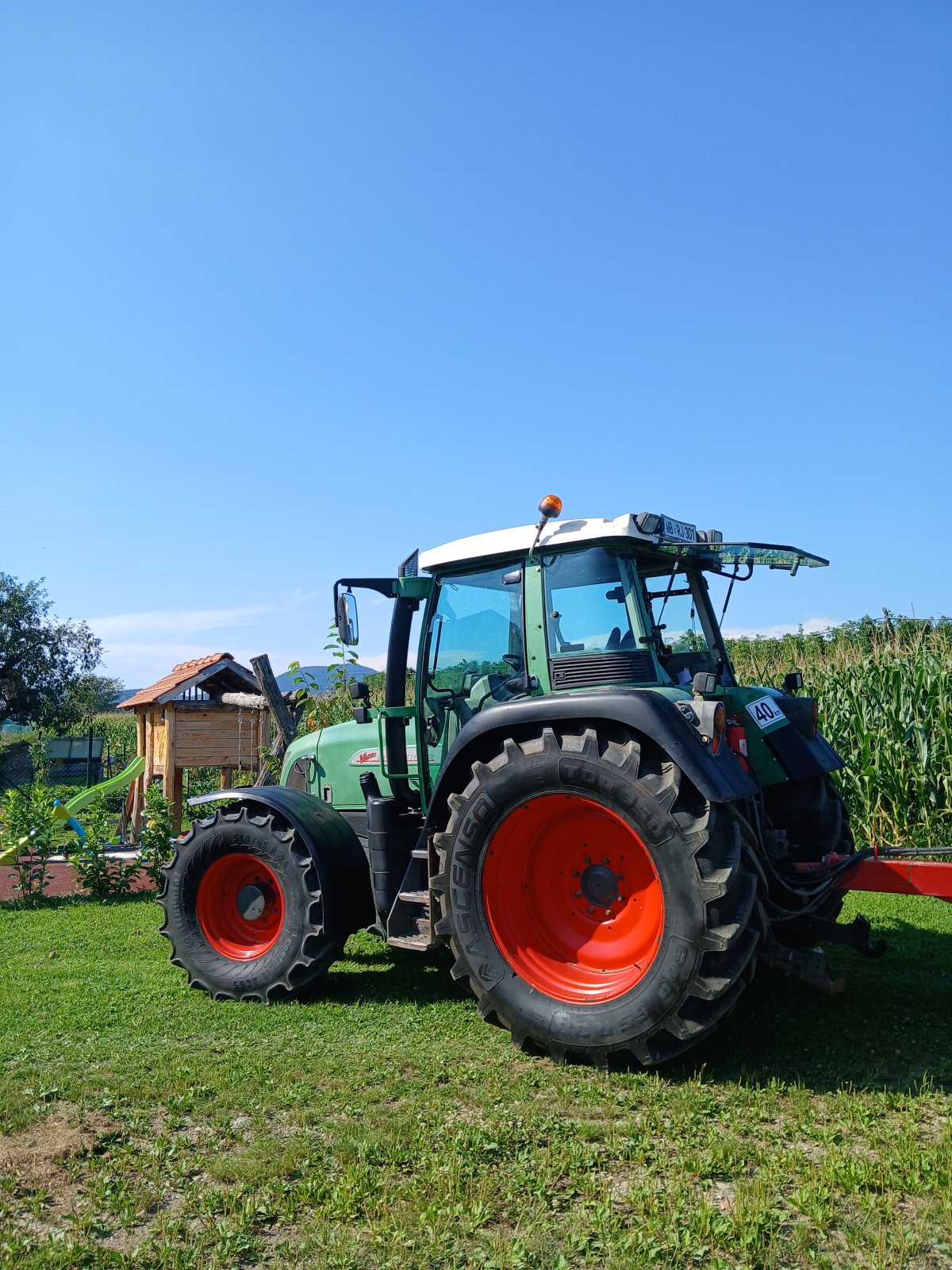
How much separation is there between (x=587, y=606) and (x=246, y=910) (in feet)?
9.24

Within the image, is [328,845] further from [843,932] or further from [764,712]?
[843,932]

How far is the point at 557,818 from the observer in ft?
14.8

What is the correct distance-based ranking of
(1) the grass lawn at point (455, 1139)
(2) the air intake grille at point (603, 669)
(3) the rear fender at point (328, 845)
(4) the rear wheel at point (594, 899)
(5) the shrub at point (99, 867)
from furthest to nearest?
(5) the shrub at point (99, 867) < (3) the rear fender at point (328, 845) < (2) the air intake grille at point (603, 669) < (4) the rear wheel at point (594, 899) < (1) the grass lawn at point (455, 1139)

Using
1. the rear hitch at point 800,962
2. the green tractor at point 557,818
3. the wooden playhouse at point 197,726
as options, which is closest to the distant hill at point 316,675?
the wooden playhouse at point 197,726

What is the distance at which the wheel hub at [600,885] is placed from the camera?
14.5 feet

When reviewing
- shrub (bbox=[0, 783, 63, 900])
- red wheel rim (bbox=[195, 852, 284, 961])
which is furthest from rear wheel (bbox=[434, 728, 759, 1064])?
shrub (bbox=[0, 783, 63, 900])

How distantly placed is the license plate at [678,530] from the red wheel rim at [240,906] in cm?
306

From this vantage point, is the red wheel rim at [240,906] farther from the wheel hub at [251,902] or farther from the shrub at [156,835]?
the shrub at [156,835]

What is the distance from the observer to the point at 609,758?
13.5ft

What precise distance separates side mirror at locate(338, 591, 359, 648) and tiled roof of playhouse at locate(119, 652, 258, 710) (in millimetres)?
6667

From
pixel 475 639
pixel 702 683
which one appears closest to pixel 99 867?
pixel 475 639

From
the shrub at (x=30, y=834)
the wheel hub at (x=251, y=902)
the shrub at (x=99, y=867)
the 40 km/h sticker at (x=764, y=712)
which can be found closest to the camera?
the 40 km/h sticker at (x=764, y=712)

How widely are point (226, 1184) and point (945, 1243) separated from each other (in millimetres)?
2309

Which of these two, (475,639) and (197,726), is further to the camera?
(197,726)
